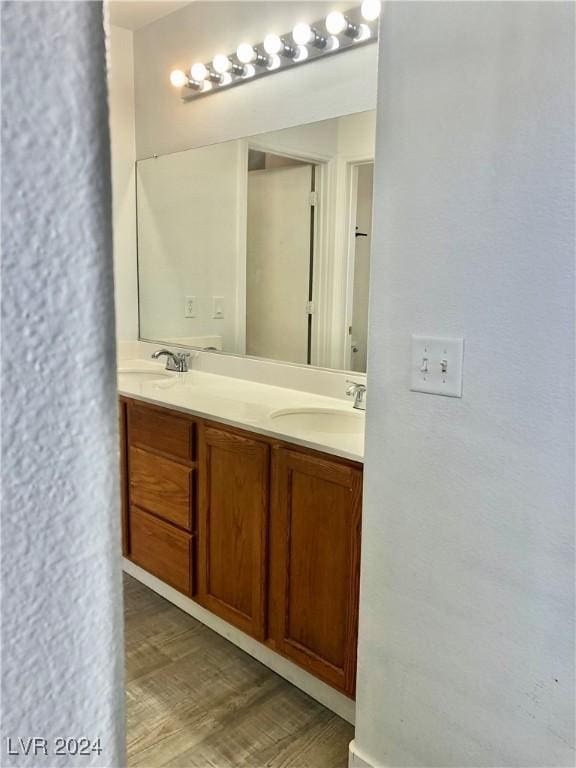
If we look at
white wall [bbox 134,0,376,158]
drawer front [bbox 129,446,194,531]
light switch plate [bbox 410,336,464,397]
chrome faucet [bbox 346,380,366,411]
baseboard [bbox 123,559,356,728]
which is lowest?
baseboard [bbox 123,559,356,728]

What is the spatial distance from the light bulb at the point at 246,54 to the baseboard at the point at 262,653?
209cm

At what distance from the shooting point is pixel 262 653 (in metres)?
1.96

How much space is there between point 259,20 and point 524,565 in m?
2.23

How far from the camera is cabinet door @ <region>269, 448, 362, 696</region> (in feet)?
5.13

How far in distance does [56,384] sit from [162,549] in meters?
2.08

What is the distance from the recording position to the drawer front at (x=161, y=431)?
206 centimetres

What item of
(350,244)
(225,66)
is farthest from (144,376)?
(225,66)

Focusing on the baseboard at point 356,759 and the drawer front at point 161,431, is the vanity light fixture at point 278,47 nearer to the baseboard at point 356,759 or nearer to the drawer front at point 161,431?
the drawer front at point 161,431

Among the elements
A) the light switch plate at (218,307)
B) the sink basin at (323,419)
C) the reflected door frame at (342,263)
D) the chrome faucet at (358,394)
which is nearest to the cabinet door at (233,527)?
the sink basin at (323,419)

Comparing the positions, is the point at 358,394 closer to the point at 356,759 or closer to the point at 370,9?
the point at 356,759

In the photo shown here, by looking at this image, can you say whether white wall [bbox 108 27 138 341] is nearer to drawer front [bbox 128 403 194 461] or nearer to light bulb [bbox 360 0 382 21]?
drawer front [bbox 128 403 194 461]

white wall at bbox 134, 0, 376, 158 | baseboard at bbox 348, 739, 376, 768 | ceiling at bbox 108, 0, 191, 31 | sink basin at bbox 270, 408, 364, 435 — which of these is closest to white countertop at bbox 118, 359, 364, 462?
sink basin at bbox 270, 408, 364, 435

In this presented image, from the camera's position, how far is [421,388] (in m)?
1.22

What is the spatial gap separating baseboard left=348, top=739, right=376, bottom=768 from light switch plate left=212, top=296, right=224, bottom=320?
1769 millimetres
